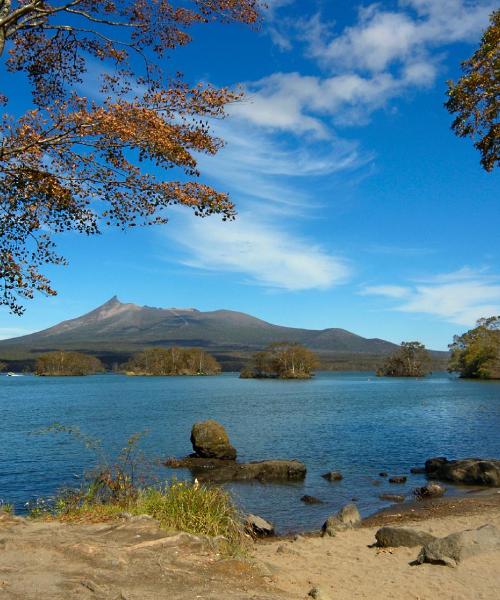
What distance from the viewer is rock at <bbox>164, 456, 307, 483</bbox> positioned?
1131 inches

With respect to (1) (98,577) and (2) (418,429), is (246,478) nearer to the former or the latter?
(1) (98,577)

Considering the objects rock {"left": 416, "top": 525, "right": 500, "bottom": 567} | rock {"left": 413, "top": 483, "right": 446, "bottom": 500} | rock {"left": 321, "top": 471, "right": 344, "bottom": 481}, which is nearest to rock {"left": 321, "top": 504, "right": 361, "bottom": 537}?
rock {"left": 416, "top": 525, "right": 500, "bottom": 567}

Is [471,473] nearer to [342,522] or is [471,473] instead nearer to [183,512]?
[342,522]

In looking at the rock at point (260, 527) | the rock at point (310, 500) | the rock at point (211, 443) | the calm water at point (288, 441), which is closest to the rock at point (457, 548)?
the rock at point (260, 527)

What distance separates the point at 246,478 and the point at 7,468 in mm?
14334

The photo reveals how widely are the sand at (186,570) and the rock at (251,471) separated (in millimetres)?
14617

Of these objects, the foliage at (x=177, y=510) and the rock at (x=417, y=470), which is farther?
the rock at (x=417, y=470)

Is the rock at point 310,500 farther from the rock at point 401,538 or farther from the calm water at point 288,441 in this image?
the rock at point 401,538

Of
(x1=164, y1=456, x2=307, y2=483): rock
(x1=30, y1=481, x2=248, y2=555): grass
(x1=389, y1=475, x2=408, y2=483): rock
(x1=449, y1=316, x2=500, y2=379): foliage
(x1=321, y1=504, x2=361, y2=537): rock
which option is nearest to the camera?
(x1=30, y1=481, x2=248, y2=555): grass

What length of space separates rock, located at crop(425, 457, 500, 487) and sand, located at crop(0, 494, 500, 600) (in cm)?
1526

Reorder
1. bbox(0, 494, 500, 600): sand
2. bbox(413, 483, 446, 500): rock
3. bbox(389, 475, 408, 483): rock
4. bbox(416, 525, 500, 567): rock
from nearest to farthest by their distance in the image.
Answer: bbox(0, 494, 500, 600): sand → bbox(416, 525, 500, 567): rock → bbox(413, 483, 446, 500): rock → bbox(389, 475, 408, 483): rock

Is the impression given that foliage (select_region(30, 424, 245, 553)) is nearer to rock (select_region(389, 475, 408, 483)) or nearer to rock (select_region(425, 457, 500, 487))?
rock (select_region(389, 475, 408, 483))

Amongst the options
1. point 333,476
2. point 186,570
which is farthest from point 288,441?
point 186,570

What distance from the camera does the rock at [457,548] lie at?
474 inches
